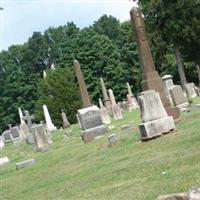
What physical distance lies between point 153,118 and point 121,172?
12.4 ft

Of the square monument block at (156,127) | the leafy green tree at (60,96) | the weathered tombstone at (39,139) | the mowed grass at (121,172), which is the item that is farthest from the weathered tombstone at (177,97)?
the leafy green tree at (60,96)

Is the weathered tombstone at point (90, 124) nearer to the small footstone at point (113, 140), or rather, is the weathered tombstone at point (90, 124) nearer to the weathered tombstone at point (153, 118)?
the small footstone at point (113, 140)

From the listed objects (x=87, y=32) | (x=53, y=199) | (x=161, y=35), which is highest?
(x=87, y=32)

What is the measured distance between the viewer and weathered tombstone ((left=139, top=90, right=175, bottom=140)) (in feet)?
45.6

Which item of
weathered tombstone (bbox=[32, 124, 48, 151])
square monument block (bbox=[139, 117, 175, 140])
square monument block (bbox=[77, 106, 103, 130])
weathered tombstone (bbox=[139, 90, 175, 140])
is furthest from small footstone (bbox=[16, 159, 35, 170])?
square monument block (bbox=[139, 117, 175, 140])

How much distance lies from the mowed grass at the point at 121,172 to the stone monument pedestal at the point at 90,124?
3454mm

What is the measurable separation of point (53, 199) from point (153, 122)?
4.59 meters

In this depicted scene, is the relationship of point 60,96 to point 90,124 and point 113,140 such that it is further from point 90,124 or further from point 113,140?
point 113,140

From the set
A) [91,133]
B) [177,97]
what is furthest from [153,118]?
[177,97]

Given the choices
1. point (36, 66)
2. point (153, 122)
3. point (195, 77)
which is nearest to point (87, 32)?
point (36, 66)

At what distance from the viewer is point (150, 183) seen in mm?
8594

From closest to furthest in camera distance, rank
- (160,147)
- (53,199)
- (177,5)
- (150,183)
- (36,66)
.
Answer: (150,183), (53,199), (160,147), (177,5), (36,66)

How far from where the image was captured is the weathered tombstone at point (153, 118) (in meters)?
13.9

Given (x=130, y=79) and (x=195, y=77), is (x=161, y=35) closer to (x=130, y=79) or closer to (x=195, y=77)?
(x=195, y=77)
